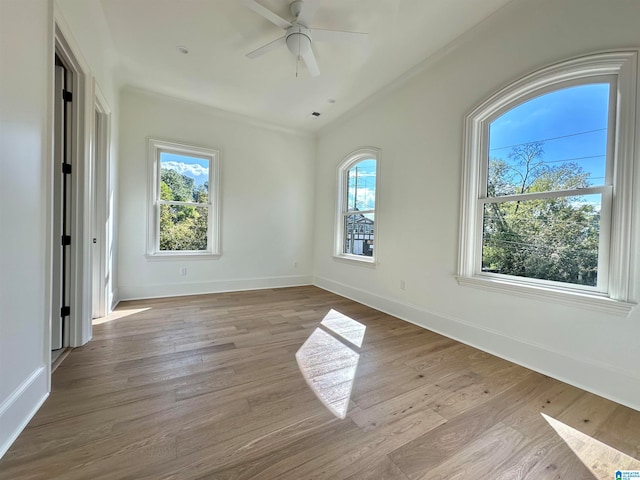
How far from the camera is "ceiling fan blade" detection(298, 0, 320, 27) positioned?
2123mm

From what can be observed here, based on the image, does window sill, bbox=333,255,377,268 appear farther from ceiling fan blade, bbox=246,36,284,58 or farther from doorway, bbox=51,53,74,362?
doorway, bbox=51,53,74,362

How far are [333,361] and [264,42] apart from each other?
317cm

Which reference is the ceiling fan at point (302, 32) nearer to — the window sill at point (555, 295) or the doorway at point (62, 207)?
the doorway at point (62, 207)

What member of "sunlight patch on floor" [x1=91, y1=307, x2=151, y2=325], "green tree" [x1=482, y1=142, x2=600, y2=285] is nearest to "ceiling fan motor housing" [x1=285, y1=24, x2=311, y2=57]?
"green tree" [x1=482, y1=142, x2=600, y2=285]

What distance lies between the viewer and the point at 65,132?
2254 millimetres

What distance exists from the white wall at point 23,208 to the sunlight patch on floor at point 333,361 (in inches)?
61.4

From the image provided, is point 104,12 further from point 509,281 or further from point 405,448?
point 509,281

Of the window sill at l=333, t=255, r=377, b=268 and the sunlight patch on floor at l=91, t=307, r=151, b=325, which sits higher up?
the window sill at l=333, t=255, r=377, b=268

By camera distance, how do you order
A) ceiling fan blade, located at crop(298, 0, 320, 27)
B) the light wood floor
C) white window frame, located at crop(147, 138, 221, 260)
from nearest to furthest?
the light wood floor, ceiling fan blade, located at crop(298, 0, 320, 27), white window frame, located at crop(147, 138, 221, 260)

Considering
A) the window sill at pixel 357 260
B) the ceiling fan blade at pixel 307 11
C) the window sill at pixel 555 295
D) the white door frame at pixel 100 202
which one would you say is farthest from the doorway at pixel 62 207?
the window sill at pixel 555 295

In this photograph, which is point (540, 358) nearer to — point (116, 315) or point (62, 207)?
point (62, 207)

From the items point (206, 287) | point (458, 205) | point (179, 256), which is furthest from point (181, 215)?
point (458, 205)

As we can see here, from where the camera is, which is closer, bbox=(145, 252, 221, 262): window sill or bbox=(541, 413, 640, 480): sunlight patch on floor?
bbox=(541, 413, 640, 480): sunlight patch on floor

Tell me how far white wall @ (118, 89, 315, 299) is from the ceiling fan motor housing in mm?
2316
